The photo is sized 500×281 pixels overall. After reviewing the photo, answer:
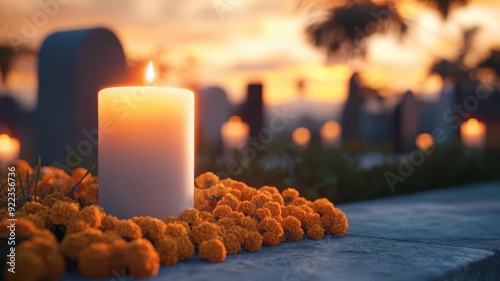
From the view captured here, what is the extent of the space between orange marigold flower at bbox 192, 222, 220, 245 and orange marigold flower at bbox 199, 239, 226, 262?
0.10m

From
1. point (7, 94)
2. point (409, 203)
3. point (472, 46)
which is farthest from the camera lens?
point (472, 46)

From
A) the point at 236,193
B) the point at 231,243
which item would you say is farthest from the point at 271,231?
the point at 236,193

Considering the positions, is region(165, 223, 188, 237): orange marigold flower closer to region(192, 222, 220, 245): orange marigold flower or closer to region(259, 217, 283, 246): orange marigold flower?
region(192, 222, 220, 245): orange marigold flower

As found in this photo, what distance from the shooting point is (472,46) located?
32.2 meters

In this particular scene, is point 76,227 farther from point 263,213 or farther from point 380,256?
point 380,256

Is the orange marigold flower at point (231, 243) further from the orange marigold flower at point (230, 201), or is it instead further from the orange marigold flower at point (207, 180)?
the orange marigold flower at point (207, 180)

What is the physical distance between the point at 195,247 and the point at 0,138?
738 cm

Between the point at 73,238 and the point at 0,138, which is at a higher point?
the point at 0,138

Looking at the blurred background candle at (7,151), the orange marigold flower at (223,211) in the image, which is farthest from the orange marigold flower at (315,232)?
the blurred background candle at (7,151)

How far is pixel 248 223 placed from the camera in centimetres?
201

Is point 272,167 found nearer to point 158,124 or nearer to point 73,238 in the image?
point 158,124

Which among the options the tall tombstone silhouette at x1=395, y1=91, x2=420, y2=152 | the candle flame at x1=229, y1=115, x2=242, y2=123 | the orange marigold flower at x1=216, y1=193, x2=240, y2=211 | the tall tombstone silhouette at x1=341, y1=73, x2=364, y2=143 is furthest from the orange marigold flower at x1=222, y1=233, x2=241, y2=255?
the tall tombstone silhouette at x1=341, y1=73, x2=364, y2=143

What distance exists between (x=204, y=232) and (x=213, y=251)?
0.47 feet

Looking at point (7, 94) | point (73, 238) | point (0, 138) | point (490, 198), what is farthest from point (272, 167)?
point (7, 94)
